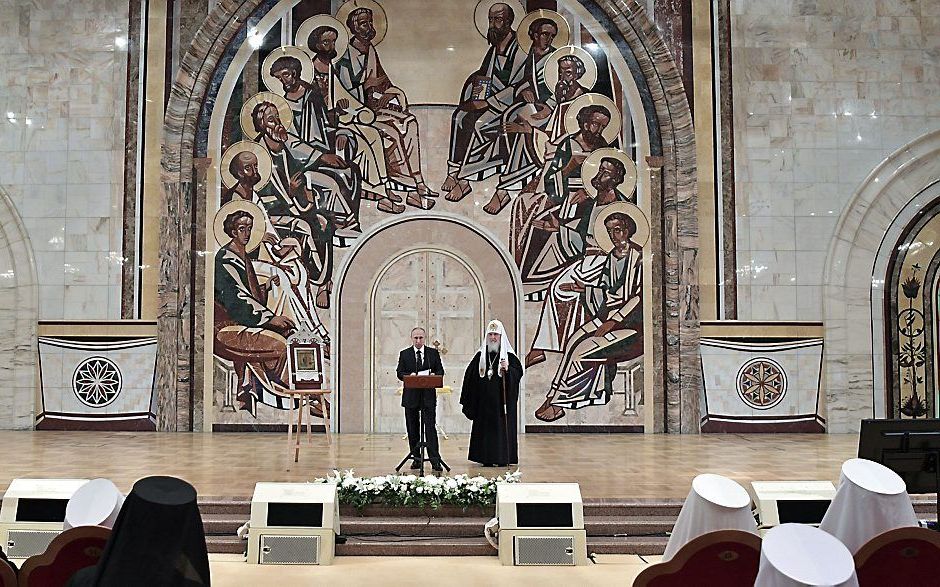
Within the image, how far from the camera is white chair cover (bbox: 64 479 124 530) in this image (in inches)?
155

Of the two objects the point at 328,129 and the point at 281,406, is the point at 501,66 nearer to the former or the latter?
the point at 328,129

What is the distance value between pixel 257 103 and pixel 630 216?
5.85 meters

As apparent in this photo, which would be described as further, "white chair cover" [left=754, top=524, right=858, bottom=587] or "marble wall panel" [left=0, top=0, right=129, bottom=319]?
"marble wall panel" [left=0, top=0, right=129, bottom=319]

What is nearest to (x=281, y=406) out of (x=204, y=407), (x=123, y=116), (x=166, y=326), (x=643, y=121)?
(x=204, y=407)

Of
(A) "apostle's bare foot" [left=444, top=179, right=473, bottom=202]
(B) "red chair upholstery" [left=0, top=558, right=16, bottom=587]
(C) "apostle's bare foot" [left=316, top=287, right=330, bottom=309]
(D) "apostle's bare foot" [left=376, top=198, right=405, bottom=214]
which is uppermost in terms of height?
(A) "apostle's bare foot" [left=444, top=179, right=473, bottom=202]

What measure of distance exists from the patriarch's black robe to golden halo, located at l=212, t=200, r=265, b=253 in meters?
4.84

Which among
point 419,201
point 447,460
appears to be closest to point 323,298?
point 419,201

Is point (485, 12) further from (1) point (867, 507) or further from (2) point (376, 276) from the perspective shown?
(1) point (867, 507)

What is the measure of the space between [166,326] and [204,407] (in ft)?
4.28

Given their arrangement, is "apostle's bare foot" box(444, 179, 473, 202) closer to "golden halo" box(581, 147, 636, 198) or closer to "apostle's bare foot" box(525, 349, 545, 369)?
"golden halo" box(581, 147, 636, 198)

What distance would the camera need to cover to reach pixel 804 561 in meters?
2.41

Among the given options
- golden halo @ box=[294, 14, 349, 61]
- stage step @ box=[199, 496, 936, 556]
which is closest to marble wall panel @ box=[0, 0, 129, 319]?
golden halo @ box=[294, 14, 349, 61]

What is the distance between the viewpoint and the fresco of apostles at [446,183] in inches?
501

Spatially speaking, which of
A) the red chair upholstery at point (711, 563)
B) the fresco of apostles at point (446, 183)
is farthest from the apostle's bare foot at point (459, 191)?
the red chair upholstery at point (711, 563)
